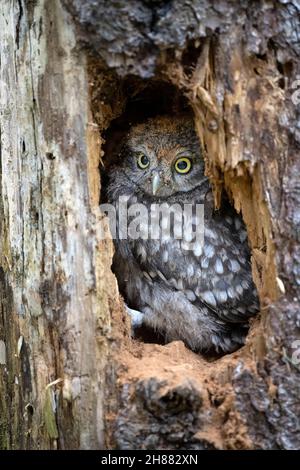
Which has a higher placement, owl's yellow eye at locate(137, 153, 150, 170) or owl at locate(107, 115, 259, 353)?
owl's yellow eye at locate(137, 153, 150, 170)

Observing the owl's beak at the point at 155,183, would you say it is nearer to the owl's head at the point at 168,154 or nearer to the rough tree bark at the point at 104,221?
the owl's head at the point at 168,154

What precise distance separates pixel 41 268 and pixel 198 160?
1.21 meters

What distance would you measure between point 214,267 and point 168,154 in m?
0.68

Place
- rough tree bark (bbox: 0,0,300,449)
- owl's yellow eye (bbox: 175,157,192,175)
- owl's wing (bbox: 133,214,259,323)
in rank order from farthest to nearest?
1. owl's yellow eye (bbox: 175,157,192,175)
2. owl's wing (bbox: 133,214,259,323)
3. rough tree bark (bbox: 0,0,300,449)

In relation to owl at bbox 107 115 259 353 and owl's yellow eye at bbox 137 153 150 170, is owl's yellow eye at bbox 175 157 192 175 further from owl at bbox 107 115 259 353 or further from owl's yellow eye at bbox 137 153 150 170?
owl's yellow eye at bbox 137 153 150 170

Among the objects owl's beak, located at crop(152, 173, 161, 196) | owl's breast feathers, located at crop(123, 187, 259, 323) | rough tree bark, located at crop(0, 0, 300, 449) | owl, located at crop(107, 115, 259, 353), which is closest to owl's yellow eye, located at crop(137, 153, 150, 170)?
owl, located at crop(107, 115, 259, 353)

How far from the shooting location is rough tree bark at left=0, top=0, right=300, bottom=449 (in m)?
2.46

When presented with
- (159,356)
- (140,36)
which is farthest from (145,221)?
(140,36)

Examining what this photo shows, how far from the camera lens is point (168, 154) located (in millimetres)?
3473

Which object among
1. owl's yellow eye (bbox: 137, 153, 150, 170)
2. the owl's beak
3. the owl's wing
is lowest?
the owl's wing

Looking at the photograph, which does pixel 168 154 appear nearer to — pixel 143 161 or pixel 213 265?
pixel 143 161

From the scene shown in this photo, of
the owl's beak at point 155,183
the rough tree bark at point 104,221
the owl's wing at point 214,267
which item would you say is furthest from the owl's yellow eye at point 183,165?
the rough tree bark at point 104,221

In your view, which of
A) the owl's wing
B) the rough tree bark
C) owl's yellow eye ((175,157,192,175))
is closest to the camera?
the rough tree bark

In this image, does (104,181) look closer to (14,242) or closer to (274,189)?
(14,242)
